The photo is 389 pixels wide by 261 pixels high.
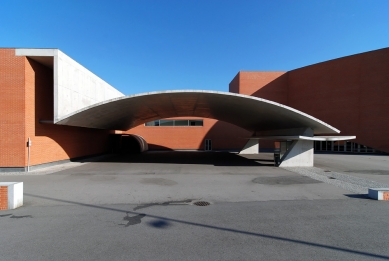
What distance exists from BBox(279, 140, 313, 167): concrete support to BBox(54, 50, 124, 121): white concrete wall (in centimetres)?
1454

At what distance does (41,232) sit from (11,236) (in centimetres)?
51

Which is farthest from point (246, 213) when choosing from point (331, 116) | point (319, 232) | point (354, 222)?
point (331, 116)

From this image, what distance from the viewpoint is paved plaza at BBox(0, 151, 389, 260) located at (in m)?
4.02

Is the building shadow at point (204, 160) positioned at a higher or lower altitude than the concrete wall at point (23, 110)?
lower

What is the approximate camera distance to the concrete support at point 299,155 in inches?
619

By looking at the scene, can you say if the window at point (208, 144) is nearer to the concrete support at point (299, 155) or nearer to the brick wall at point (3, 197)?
the concrete support at point (299, 155)

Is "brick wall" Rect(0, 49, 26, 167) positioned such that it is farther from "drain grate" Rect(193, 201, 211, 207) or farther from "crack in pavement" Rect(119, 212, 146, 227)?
"drain grate" Rect(193, 201, 211, 207)

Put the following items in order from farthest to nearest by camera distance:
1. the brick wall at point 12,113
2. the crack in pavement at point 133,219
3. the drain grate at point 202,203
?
the brick wall at point 12,113, the drain grate at point 202,203, the crack in pavement at point 133,219

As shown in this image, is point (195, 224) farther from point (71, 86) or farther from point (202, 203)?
point (71, 86)

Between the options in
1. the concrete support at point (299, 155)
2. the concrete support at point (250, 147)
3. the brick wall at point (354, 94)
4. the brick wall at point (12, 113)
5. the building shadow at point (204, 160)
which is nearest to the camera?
the brick wall at point (12, 113)

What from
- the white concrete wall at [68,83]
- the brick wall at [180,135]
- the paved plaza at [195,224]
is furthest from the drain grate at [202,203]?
the brick wall at [180,135]

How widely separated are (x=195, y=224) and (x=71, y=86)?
13704 millimetres

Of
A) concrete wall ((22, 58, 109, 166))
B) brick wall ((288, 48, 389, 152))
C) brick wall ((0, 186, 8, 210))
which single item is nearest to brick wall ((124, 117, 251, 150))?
brick wall ((288, 48, 389, 152))

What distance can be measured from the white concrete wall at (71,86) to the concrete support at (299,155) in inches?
572
